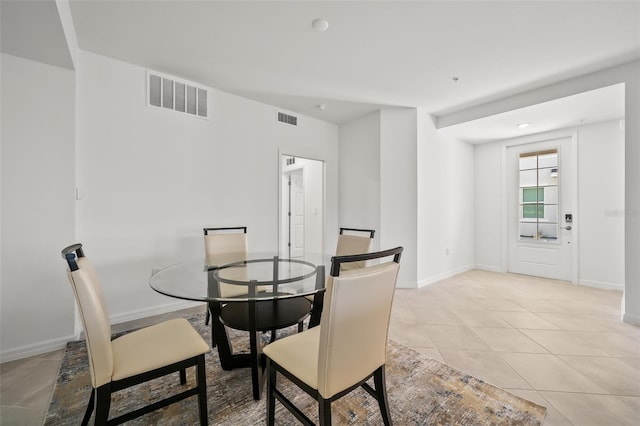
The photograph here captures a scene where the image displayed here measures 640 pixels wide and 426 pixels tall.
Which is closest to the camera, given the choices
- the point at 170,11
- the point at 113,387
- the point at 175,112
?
the point at 113,387

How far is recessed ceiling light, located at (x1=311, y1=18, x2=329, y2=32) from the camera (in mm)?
2230

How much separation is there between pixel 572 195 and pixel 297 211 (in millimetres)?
4987

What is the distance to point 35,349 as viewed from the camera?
2.25 m

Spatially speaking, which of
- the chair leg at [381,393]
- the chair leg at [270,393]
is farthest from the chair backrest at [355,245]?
the chair leg at [270,393]

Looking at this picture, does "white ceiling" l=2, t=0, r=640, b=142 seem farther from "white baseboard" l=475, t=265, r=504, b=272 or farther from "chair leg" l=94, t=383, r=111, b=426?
"white baseboard" l=475, t=265, r=504, b=272

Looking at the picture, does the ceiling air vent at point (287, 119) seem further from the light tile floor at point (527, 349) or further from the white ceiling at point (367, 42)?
the light tile floor at point (527, 349)

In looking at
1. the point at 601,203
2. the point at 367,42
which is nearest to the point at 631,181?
the point at 601,203

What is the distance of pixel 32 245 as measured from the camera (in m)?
2.28

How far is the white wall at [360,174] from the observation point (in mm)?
4301

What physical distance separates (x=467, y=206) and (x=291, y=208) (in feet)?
12.1

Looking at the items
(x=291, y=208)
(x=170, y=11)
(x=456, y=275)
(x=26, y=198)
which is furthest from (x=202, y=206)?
(x=456, y=275)

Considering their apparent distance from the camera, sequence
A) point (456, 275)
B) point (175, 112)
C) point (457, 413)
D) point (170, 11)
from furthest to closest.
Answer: point (456, 275) < point (175, 112) < point (170, 11) < point (457, 413)

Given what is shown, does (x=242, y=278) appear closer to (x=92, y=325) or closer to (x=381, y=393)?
(x=92, y=325)

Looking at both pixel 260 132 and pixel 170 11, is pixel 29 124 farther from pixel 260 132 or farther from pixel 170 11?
pixel 260 132
